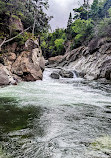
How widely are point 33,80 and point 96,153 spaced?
10048 millimetres

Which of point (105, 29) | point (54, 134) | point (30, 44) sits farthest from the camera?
point (105, 29)

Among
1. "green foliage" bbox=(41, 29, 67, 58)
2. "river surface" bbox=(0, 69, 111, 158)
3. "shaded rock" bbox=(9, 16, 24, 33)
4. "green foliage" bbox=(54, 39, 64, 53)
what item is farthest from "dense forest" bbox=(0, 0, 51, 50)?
"green foliage" bbox=(54, 39, 64, 53)

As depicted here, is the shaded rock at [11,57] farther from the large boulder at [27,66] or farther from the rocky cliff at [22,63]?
the large boulder at [27,66]

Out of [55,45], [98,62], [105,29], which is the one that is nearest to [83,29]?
[105,29]

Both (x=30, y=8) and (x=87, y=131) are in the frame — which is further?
(x=30, y=8)

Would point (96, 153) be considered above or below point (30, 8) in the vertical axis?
below

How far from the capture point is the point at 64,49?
35.2m

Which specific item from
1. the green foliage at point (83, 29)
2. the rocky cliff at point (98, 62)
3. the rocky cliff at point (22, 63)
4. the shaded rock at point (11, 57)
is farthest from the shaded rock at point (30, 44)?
the green foliage at point (83, 29)

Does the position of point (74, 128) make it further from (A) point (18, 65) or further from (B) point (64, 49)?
(B) point (64, 49)

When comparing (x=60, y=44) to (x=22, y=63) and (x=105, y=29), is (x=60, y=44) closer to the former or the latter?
(x=105, y=29)

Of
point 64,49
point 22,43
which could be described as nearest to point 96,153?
point 22,43

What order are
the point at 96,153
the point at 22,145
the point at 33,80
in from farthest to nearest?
1. the point at 33,80
2. the point at 22,145
3. the point at 96,153

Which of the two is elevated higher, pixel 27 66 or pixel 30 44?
pixel 30 44

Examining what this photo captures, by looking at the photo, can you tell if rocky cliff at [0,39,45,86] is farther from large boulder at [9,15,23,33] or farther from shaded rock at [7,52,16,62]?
large boulder at [9,15,23,33]
